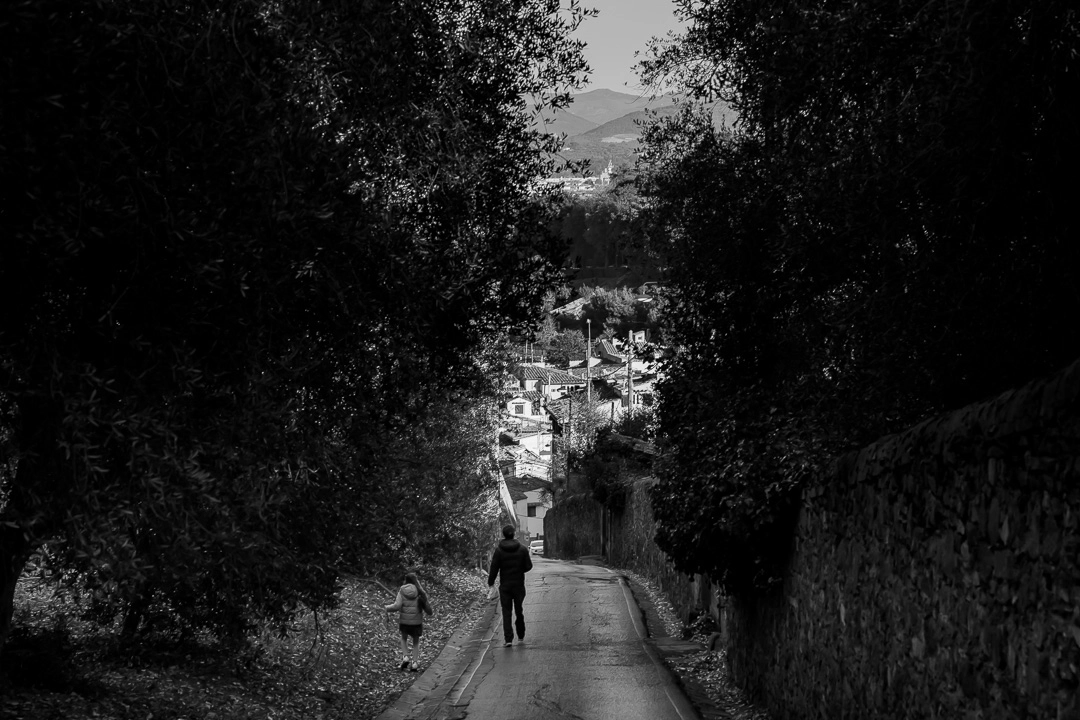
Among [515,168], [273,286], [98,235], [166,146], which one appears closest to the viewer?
[98,235]

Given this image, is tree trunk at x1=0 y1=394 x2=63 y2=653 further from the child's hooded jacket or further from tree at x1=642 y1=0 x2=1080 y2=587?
the child's hooded jacket

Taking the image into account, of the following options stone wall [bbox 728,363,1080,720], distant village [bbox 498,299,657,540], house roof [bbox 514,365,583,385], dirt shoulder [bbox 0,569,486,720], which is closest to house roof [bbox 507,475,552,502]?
distant village [bbox 498,299,657,540]

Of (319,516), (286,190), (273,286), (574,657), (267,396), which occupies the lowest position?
(574,657)

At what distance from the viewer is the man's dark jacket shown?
18609 millimetres

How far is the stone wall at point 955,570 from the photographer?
4.58 metres

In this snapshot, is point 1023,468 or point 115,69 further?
point 115,69

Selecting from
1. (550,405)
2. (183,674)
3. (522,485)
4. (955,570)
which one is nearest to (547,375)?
(522,485)

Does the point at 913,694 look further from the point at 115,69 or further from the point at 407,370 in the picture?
the point at 115,69

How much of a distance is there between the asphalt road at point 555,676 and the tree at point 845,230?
1.98 m

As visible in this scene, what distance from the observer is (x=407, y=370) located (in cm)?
885

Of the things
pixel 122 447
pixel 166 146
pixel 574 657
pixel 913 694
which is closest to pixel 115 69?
pixel 166 146

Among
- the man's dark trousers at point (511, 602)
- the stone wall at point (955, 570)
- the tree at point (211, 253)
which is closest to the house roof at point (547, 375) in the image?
the man's dark trousers at point (511, 602)

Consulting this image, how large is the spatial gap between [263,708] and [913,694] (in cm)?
729

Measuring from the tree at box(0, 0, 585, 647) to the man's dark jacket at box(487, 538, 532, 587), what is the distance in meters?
9.82
